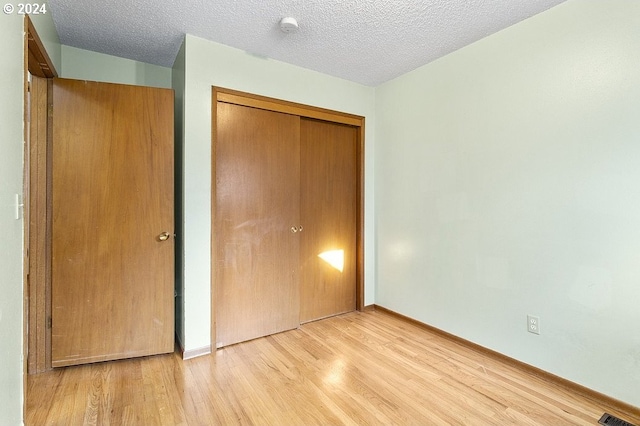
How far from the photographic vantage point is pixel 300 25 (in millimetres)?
2158

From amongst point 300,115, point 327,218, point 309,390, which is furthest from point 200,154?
point 309,390

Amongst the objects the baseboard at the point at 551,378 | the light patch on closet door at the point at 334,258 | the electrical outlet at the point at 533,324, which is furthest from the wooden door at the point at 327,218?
the electrical outlet at the point at 533,324

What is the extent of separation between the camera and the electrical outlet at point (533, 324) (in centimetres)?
208

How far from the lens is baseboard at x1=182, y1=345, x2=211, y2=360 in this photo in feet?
7.51

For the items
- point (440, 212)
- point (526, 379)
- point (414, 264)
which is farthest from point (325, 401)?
point (440, 212)

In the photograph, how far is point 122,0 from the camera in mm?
1899

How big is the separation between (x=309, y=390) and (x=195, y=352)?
982 millimetres

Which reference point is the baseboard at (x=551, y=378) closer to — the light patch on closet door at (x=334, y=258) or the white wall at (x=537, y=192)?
the white wall at (x=537, y=192)

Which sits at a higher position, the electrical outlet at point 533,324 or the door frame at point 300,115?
the door frame at point 300,115

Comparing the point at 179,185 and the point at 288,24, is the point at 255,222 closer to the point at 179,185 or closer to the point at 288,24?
the point at 179,185

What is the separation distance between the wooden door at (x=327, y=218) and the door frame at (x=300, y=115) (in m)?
0.06

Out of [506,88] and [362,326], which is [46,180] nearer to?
[362,326]

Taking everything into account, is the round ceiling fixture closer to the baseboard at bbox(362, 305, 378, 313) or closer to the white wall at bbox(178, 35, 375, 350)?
the white wall at bbox(178, 35, 375, 350)

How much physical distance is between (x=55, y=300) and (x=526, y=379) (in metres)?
3.22
